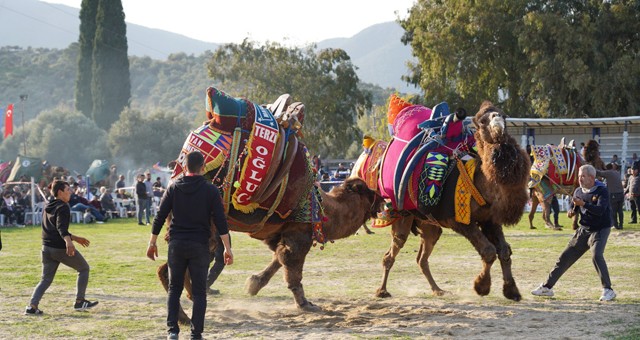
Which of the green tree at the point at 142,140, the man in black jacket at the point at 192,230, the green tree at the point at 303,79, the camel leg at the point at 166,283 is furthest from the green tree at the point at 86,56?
the man in black jacket at the point at 192,230

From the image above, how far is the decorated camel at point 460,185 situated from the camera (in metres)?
9.52

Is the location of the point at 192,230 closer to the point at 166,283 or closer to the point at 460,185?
the point at 166,283

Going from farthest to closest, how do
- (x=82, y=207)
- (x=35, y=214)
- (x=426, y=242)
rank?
(x=82, y=207)
(x=35, y=214)
(x=426, y=242)

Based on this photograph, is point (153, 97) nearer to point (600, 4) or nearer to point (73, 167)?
point (73, 167)

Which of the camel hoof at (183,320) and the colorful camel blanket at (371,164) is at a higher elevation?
the colorful camel blanket at (371,164)

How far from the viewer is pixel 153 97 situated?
5871 inches

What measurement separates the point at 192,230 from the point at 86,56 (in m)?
70.6

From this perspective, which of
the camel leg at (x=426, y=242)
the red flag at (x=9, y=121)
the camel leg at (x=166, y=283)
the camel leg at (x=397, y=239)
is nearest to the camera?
the camel leg at (x=166, y=283)

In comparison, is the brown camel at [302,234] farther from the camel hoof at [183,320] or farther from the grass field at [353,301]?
the grass field at [353,301]

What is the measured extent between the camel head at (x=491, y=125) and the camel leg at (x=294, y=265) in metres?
2.47

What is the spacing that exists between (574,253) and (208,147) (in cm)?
455

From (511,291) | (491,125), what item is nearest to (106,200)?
(511,291)

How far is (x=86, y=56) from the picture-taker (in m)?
74.4

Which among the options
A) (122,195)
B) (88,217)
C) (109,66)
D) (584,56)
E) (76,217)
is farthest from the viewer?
(109,66)
